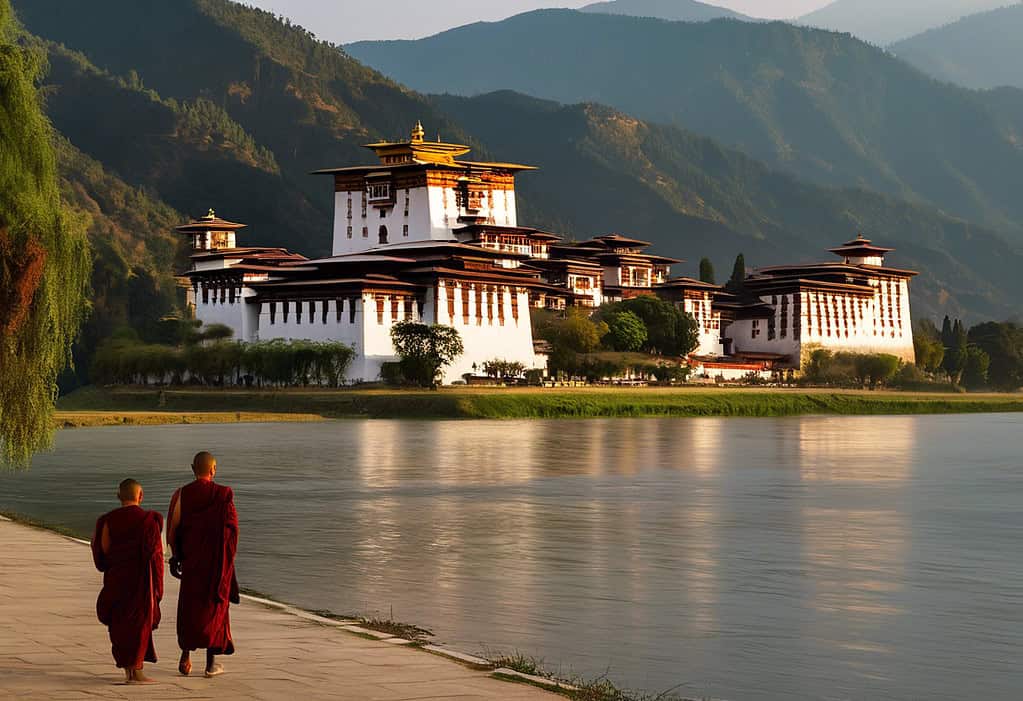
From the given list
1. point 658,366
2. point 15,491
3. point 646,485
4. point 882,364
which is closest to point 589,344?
point 658,366

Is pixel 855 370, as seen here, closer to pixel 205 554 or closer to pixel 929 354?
pixel 929 354

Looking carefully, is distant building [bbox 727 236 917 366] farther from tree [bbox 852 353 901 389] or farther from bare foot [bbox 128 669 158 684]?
bare foot [bbox 128 669 158 684]

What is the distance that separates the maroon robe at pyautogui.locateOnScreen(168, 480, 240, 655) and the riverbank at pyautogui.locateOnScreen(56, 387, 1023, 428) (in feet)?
236

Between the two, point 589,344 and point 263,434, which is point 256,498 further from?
point 589,344

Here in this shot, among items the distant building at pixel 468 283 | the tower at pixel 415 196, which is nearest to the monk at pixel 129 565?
the distant building at pixel 468 283

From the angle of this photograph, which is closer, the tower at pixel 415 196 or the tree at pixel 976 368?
the tower at pixel 415 196

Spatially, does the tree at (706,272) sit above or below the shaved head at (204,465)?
above

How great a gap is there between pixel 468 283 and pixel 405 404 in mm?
28235

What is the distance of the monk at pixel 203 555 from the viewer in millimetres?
14109

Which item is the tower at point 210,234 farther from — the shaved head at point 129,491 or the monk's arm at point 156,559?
the shaved head at point 129,491

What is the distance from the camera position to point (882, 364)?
507ft

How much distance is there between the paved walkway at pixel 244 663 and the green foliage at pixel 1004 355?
167m

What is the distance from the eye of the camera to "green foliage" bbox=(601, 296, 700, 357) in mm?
138750

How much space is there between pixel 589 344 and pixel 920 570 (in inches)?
3999
